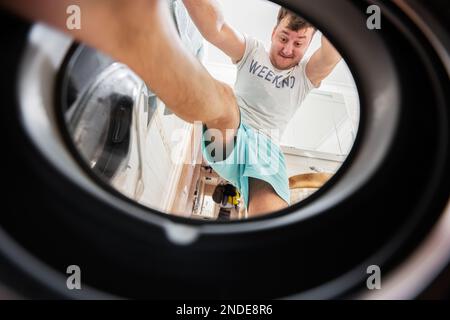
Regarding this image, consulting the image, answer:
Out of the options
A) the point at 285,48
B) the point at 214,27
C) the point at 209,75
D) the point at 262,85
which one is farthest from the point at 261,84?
the point at 209,75

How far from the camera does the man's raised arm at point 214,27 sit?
1.15 m

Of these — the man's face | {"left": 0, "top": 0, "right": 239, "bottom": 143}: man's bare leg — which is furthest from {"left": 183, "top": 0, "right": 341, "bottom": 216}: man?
{"left": 0, "top": 0, "right": 239, "bottom": 143}: man's bare leg

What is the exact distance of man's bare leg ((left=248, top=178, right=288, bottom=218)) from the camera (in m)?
1.12

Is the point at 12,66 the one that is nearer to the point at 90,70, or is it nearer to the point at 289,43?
the point at 90,70

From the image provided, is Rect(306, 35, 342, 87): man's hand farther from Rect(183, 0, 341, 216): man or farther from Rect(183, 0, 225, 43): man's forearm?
Rect(183, 0, 225, 43): man's forearm

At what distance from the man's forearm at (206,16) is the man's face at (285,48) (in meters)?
0.24

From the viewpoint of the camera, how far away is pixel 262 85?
54.0 inches

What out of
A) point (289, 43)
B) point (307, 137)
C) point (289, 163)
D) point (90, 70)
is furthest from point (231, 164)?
point (307, 137)

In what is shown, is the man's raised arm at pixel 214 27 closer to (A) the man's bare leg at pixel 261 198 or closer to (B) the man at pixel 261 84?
(B) the man at pixel 261 84

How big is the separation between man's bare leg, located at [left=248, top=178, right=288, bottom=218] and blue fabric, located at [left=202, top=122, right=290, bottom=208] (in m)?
0.02

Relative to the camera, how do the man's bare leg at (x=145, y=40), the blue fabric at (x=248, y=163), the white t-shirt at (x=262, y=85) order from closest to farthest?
the man's bare leg at (x=145, y=40), the blue fabric at (x=248, y=163), the white t-shirt at (x=262, y=85)

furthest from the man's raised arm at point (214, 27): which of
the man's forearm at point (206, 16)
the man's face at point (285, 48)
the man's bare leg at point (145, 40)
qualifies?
the man's bare leg at point (145, 40)

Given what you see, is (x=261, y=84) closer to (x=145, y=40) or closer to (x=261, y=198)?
(x=261, y=198)
